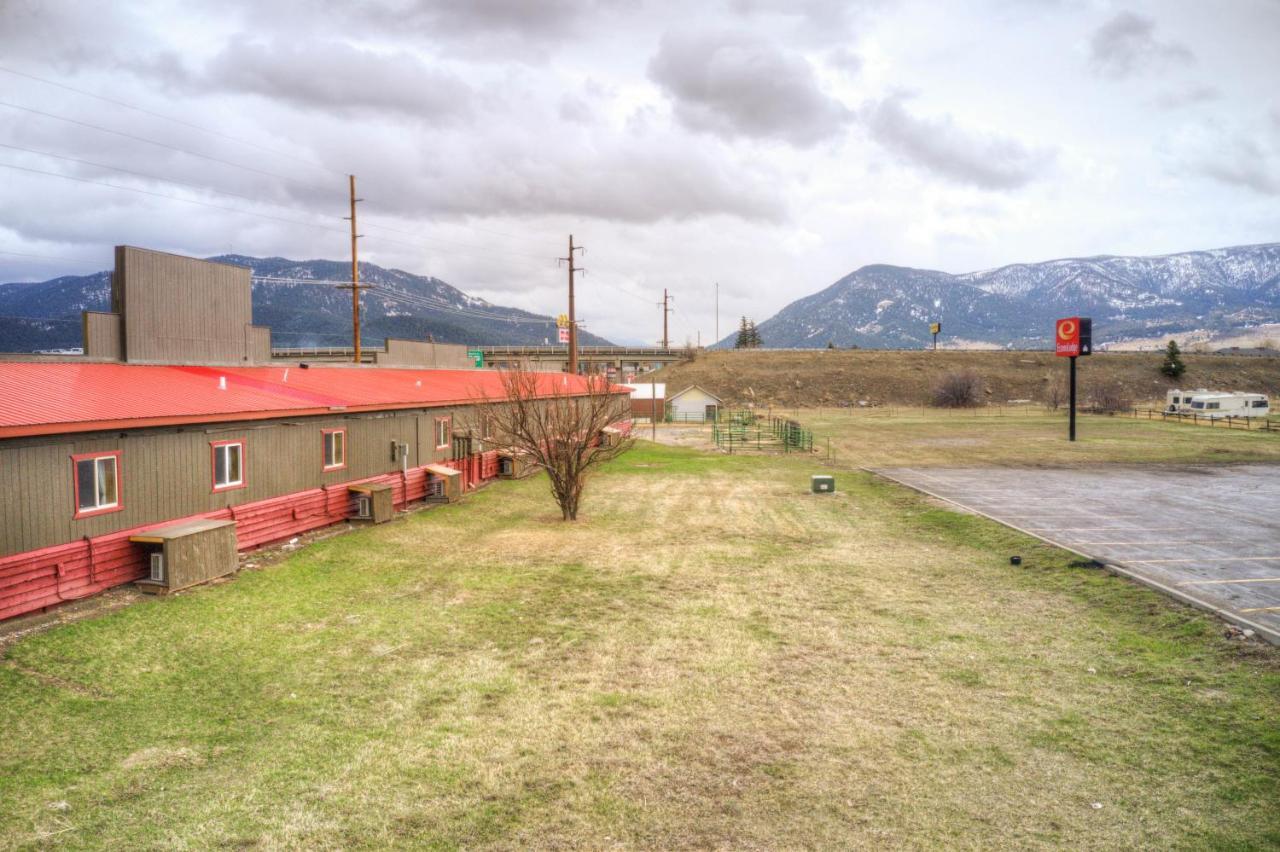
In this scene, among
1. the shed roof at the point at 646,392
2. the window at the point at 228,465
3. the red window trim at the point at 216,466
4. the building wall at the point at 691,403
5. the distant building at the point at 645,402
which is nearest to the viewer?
the red window trim at the point at 216,466

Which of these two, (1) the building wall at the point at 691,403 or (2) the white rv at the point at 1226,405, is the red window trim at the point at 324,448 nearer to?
(1) the building wall at the point at 691,403

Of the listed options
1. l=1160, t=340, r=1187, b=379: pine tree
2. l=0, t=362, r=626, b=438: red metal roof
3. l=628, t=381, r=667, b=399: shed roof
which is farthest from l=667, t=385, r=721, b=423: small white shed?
l=1160, t=340, r=1187, b=379: pine tree

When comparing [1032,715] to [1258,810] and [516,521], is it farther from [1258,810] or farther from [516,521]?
[516,521]

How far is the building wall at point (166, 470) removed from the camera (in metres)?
13.3

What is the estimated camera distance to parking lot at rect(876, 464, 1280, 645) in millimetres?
15867

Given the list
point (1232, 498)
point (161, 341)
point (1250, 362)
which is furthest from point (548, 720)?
point (1250, 362)

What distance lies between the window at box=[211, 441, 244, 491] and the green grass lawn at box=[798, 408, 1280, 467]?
31536 mm

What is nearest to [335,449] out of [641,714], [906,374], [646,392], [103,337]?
[103,337]

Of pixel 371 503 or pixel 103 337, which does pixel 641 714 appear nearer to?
pixel 371 503

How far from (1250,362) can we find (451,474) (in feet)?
502

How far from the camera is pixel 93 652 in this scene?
1145cm

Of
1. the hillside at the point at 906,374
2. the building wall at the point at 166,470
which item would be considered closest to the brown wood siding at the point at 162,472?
the building wall at the point at 166,470

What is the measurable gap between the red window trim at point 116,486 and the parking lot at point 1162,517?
22.1 meters

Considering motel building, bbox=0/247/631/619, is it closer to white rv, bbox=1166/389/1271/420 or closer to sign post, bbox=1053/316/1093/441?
sign post, bbox=1053/316/1093/441
